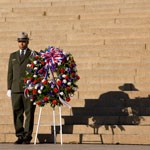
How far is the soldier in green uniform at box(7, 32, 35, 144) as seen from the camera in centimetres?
1008

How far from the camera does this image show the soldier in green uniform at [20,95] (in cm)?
1008

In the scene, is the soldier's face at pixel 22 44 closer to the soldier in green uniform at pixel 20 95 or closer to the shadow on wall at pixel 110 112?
the soldier in green uniform at pixel 20 95

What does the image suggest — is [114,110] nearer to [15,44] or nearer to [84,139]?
[84,139]

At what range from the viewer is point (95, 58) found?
13195mm

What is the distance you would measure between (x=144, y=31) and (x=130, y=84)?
2641 mm

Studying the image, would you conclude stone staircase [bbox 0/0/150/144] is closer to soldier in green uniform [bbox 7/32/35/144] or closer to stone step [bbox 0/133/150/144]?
stone step [bbox 0/133/150/144]

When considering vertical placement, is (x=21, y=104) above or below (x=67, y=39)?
below

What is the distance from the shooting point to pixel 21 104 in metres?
10.2

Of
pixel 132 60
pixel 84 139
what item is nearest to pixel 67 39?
pixel 132 60
